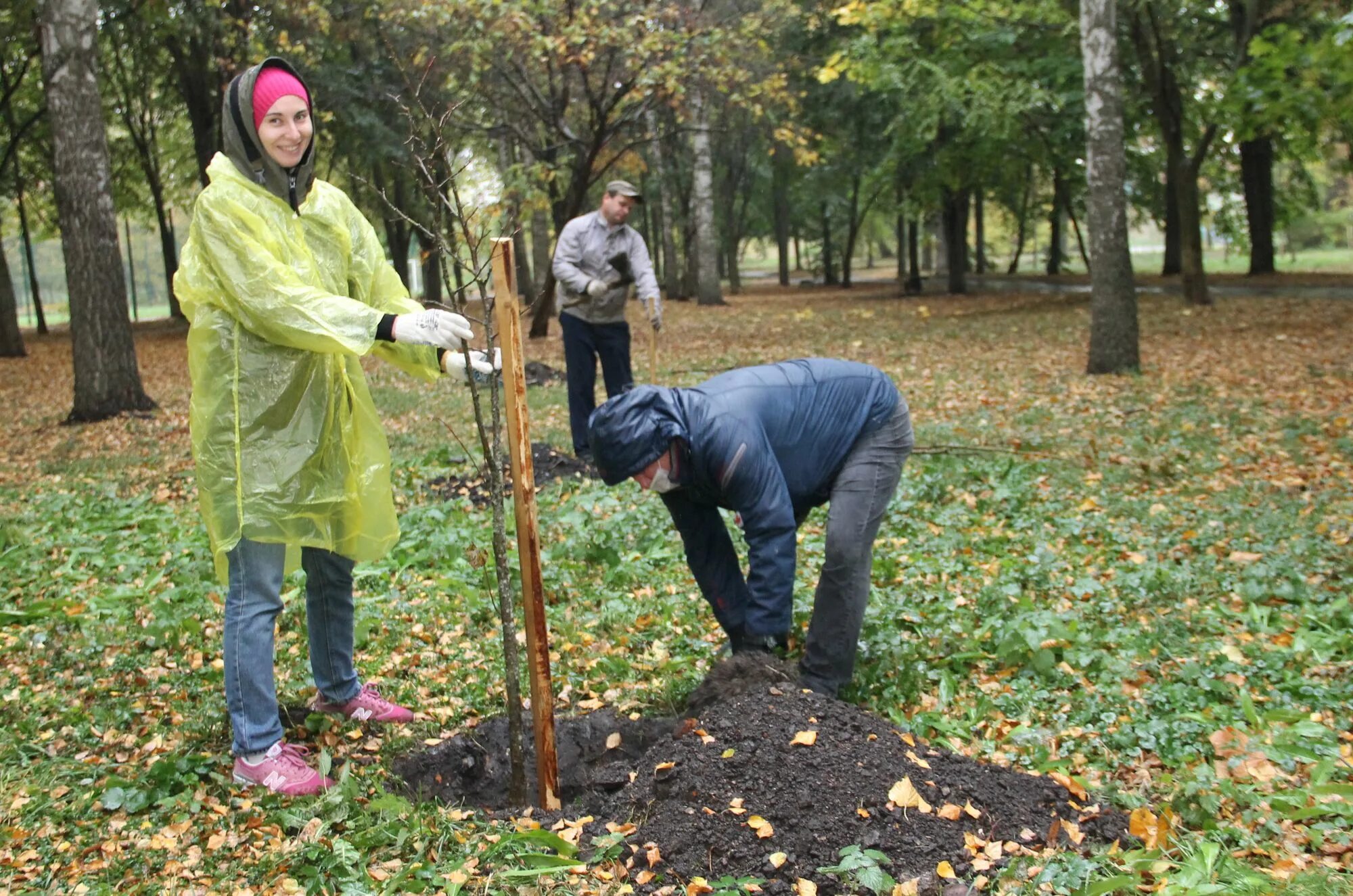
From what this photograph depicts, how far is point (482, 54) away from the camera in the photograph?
13688 millimetres

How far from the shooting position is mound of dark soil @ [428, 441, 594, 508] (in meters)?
7.07

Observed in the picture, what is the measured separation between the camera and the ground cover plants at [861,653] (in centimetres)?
→ 295

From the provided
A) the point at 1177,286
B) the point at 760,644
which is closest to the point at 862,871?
the point at 760,644

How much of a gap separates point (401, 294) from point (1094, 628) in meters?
3.07

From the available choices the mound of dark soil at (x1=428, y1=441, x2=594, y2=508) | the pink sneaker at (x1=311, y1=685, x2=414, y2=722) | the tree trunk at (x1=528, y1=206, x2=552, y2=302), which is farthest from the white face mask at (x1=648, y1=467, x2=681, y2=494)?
the tree trunk at (x1=528, y1=206, x2=552, y2=302)

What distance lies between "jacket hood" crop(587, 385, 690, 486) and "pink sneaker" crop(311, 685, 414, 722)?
1.29 metres

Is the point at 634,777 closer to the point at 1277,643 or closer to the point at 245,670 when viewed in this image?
the point at 245,670

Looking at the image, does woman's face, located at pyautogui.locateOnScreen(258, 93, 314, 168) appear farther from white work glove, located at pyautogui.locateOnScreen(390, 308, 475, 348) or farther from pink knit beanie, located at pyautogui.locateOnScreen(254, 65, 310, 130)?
white work glove, located at pyautogui.locateOnScreen(390, 308, 475, 348)

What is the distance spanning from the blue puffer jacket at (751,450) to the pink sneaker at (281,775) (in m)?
1.28

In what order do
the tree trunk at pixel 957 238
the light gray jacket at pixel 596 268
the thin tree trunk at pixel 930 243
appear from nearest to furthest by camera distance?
the light gray jacket at pixel 596 268
the tree trunk at pixel 957 238
the thin tree trunk at pixel 930 243

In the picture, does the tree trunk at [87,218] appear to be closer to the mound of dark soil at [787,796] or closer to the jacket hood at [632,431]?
the jacket hood at [632,431]

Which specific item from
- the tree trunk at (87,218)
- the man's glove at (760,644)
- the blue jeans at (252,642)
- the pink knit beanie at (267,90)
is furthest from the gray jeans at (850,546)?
the tree trunk at (87,218)

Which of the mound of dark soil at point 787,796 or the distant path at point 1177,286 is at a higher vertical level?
the distant path at point 1177,286

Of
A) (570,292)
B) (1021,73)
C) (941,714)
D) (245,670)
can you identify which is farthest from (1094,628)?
(1021,73)
